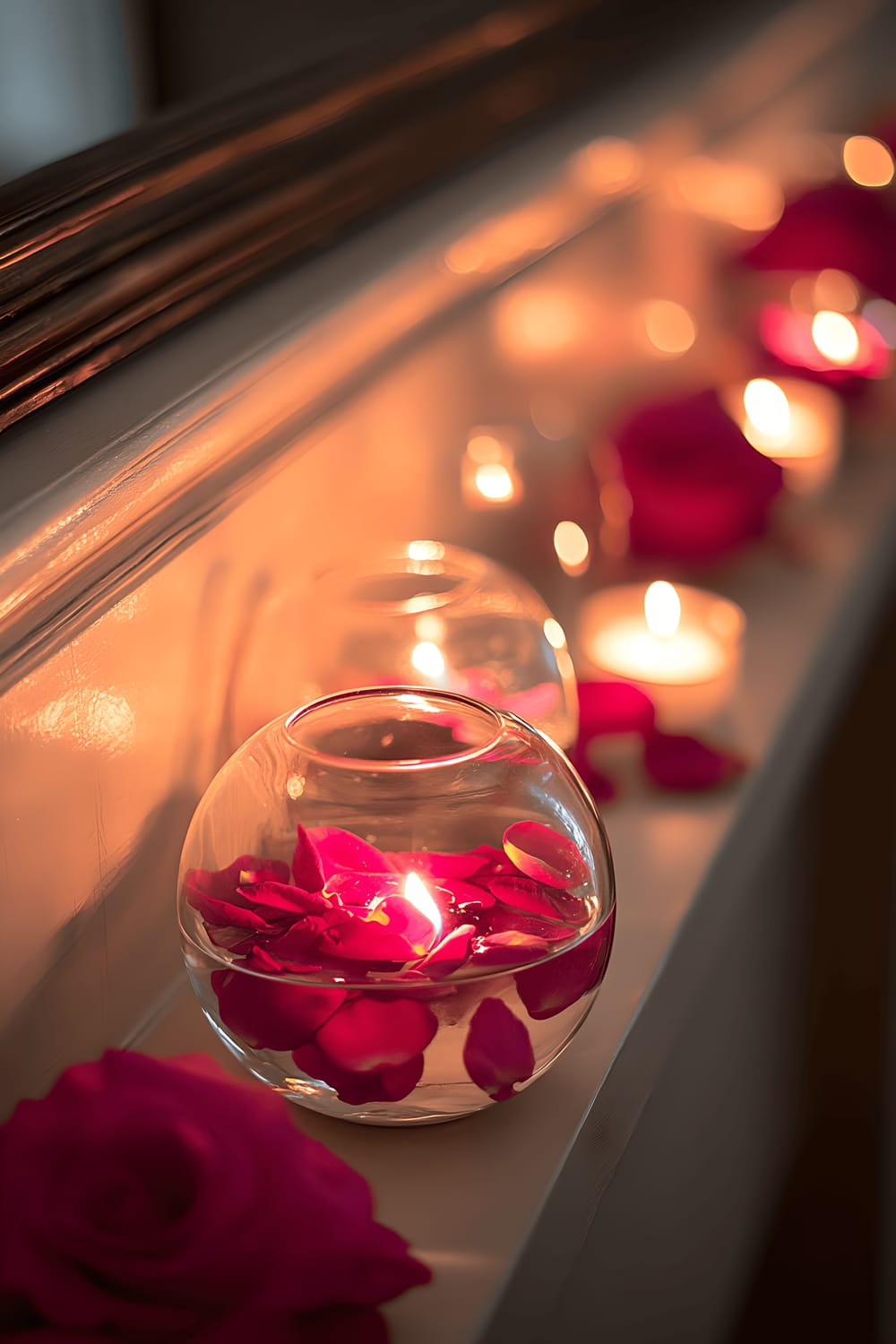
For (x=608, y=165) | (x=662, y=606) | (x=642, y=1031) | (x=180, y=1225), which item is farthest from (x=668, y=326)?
(x=180, y=1225)

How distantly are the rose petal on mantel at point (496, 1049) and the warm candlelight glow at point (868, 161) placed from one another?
4.17 ft

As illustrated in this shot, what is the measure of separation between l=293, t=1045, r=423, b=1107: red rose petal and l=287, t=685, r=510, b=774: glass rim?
0.08 meters

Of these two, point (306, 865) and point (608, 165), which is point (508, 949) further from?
point (608, 165)

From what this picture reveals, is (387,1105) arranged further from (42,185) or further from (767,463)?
(767,463)

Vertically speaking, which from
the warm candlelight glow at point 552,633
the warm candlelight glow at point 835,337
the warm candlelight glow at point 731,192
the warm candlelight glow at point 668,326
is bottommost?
the warm candlelight glow at point 552,633

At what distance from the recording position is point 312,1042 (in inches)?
15.2

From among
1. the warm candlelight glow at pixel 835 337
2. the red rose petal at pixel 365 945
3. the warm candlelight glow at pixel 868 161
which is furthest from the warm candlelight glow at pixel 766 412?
the red rose petal at pixel 365 945

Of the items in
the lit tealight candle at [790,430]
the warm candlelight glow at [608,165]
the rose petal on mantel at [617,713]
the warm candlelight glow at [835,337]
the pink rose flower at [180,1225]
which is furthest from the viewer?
the warm candlelight glow at [835,337]

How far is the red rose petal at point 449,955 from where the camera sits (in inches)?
14.5

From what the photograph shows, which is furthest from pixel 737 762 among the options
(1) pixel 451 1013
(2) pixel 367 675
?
(1) pixel 451 1013

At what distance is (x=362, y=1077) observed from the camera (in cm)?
39

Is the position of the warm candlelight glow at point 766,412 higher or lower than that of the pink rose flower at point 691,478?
higher

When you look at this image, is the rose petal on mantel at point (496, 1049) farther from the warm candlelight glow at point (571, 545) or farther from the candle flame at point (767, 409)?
the candle flame at point (767, 409)

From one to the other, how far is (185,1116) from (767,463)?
616 mm
